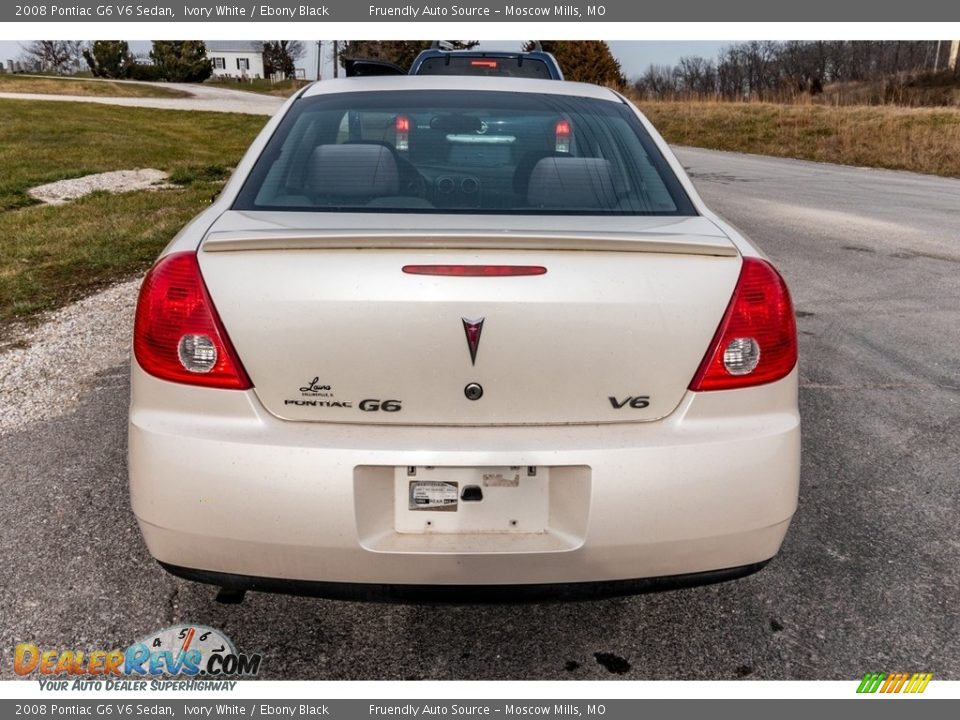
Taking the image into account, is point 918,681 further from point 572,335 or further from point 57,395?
point 57,395

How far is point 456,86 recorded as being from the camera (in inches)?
120

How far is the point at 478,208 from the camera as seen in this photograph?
94.6 inches

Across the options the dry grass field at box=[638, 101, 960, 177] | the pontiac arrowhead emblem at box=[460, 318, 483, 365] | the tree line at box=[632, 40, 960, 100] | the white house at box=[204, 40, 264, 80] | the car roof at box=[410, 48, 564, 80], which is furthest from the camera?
the white house at box=[204, 40, 264, 80]

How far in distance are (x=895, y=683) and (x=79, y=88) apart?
1919 inches

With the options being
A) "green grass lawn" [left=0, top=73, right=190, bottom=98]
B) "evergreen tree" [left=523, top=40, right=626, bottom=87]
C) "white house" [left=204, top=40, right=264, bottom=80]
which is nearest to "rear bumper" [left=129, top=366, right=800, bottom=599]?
"green grass lawn" [left=0, top=73, right=190, bottom=98]

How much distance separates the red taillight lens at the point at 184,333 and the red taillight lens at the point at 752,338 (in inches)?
45.4

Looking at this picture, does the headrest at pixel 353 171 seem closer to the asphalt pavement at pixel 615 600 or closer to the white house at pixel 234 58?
the asphalt pavement at pixel 615 600

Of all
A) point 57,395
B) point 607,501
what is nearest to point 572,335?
point 607,501

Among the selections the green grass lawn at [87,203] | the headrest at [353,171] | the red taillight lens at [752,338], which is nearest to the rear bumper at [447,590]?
the red taillight lens at [752,338]

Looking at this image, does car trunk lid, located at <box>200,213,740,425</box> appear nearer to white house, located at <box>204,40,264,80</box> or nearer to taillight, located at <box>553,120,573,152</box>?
taillight, located at <box>553,120,573,152</box>

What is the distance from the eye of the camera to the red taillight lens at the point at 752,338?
6.70ft

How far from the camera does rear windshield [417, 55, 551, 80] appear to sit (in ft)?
28.6

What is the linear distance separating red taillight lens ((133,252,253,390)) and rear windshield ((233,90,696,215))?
0.42 m

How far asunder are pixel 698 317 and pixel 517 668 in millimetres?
1104
